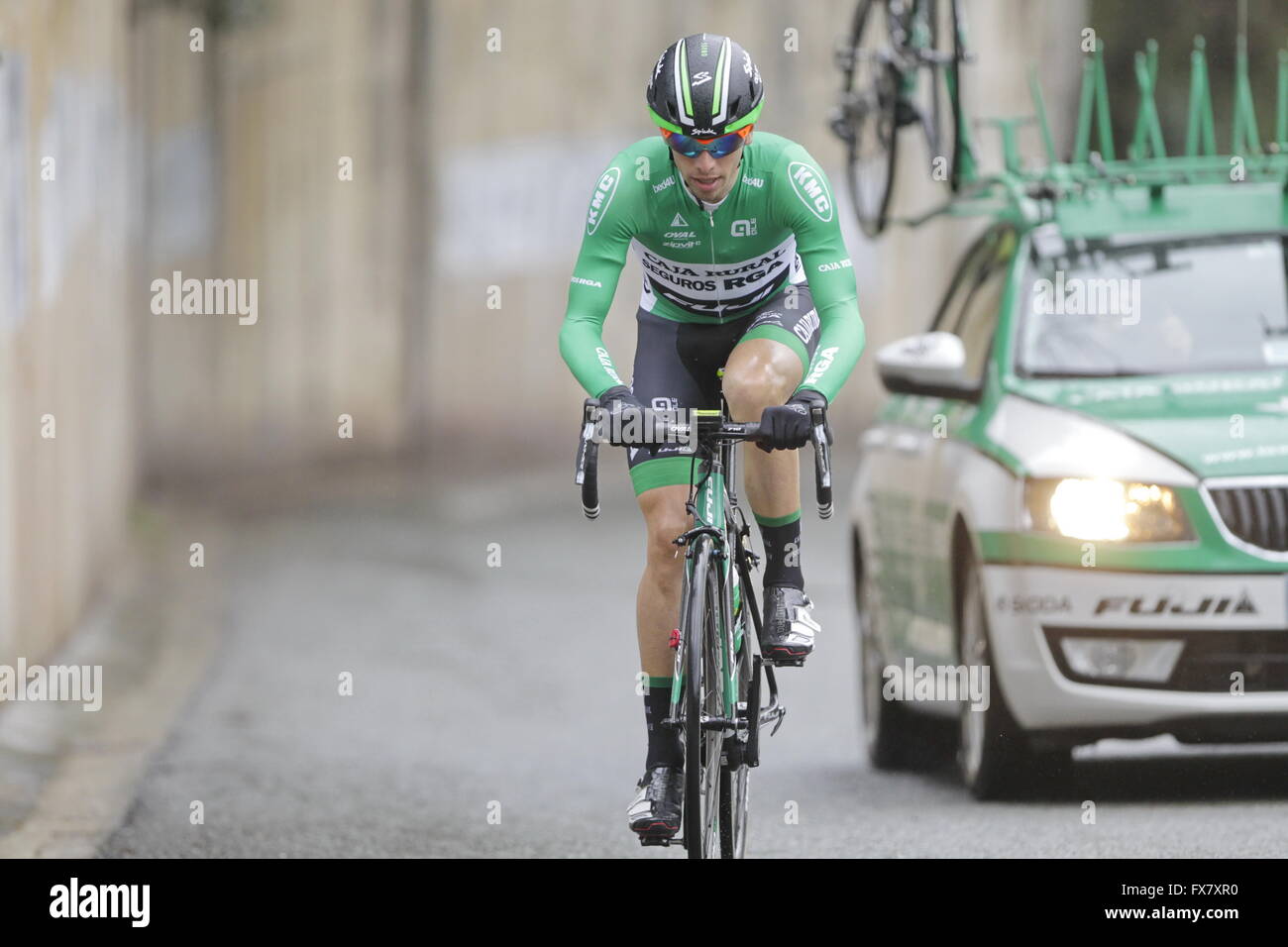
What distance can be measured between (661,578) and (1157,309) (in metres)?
3.03

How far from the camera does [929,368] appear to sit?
9.43 metres

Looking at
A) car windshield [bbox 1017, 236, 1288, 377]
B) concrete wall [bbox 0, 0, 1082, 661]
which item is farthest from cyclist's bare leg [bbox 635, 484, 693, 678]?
concrete wall [bbox 0, 0, 1082, 661]

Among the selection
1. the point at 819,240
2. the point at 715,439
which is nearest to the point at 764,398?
the point at 715,439

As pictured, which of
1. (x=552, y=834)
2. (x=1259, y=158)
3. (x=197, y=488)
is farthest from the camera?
(x=197, y=488)

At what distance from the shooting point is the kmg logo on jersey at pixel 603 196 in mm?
7191

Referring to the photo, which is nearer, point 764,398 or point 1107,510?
point 764,398

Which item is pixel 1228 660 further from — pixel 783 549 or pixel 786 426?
pixel 786 426

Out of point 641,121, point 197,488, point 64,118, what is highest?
point 641,121

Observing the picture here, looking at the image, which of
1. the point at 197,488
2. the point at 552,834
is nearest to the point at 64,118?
the point at 552,834

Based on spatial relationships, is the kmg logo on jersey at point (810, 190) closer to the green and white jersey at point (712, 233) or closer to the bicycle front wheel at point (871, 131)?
the green and white jersey at point (712, 233)

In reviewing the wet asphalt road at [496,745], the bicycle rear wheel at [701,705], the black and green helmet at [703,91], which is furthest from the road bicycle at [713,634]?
the wet asphalt road at [496,745]

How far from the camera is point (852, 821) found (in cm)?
908
